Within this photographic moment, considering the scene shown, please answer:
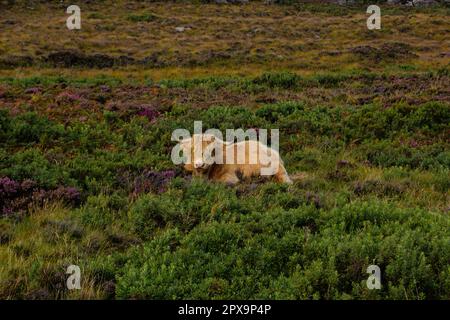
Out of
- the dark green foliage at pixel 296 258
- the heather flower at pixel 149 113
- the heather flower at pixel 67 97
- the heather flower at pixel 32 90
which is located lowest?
the dark green foliage at pixel 296 258

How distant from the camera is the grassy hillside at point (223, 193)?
5.24 metres

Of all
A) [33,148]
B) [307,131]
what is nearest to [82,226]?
[33,148]

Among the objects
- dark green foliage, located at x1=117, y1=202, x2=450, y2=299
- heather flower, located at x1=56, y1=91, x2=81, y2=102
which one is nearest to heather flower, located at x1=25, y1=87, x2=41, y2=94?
heather flower, located at x1=56, y1=91, x2=81, y2=102

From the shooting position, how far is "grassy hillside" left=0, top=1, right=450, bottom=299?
5242mm

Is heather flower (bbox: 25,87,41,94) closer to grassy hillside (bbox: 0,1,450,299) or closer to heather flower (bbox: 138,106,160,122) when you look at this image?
grassy hillside (bbox: 0,1,450,299)

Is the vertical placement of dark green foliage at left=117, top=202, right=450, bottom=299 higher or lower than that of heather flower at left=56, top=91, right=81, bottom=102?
lower

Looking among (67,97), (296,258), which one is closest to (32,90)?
(67,97)

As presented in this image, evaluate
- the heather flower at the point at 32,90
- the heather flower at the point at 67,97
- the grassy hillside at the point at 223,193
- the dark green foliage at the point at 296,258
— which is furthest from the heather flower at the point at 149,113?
the dark green foliage at the point at 296,258

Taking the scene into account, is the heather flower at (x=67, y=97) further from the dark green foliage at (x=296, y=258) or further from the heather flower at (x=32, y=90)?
the dark green foliage at (x=296, y=258)

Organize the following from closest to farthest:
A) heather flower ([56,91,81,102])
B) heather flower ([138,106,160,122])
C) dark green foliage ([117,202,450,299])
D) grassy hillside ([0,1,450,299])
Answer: dark green foliage ([117,202,450,299]) < grassy hillside ([0,1,450,299]) < heather flower ([138,106,160,122]) < heather flower ([56,91,81,102])

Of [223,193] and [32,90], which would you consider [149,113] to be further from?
[223,193]

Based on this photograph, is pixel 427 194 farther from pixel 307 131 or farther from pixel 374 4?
pixel 374 4

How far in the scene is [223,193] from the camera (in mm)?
7969
